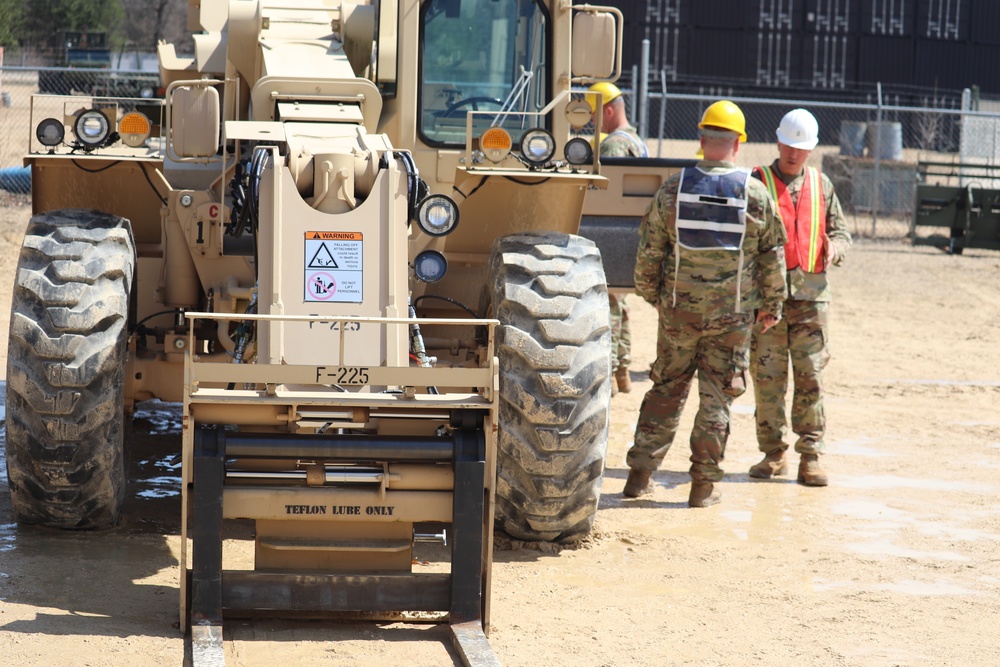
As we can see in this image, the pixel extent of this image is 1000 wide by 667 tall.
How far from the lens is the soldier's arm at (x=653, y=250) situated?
7457 mm

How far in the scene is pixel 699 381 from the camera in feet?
24.6

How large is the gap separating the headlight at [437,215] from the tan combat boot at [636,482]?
2609mm

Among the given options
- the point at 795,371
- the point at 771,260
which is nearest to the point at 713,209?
the point at 771,260

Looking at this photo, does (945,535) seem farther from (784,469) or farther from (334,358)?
(334,358)

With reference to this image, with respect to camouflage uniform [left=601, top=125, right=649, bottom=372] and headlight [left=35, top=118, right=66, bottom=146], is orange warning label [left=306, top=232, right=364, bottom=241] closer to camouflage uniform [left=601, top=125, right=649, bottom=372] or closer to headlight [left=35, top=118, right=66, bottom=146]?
headlight [left=35, top=118, right=66, bottom=146]

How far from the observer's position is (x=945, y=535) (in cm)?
727

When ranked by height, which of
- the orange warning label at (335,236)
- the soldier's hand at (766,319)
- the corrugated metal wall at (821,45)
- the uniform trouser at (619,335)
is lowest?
the uniform trouser at (619,335)

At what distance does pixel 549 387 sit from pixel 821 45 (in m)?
33.2

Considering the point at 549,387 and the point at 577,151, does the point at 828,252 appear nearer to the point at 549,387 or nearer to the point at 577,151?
the point at 577,151

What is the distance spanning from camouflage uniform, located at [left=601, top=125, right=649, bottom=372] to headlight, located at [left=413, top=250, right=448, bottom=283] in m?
4.64

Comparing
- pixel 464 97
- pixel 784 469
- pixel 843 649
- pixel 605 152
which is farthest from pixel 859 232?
pixel 843 649

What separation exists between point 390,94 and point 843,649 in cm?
355

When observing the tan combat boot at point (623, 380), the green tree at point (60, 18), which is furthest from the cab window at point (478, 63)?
the green tree at point (60, 18)

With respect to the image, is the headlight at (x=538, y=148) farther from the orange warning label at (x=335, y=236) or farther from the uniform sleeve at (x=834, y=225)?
the uniform sleeve at (x=834, y=225)
